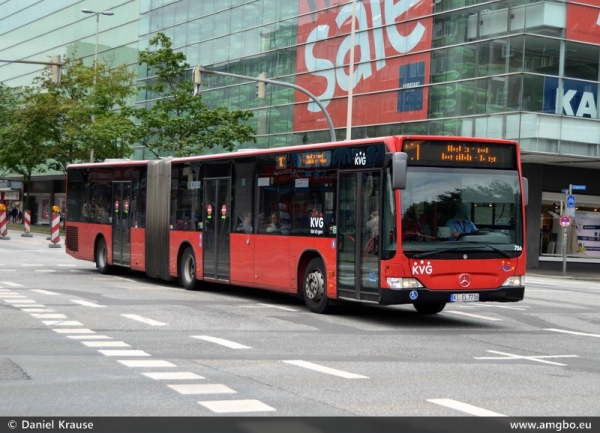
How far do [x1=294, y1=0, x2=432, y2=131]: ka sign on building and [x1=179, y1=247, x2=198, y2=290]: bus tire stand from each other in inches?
882

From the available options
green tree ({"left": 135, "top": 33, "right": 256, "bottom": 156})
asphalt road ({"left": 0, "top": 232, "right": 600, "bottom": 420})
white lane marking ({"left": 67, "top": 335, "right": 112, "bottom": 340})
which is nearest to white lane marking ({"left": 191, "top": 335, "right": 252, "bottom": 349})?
asphalt road ({"left": 0, "top": 232, "right": 600, "bottom": 420})

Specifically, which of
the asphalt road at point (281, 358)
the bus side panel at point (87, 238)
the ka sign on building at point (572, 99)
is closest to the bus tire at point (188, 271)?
the asphalt road at point (281, 358)

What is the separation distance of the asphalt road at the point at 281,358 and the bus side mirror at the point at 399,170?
2.07 metres

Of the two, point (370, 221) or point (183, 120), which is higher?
point (183, 120)

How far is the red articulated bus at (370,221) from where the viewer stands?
15.5 meters

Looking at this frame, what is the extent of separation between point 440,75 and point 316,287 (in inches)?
1053

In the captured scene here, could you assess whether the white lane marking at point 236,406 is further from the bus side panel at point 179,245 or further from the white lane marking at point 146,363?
the bus side panel at point 179,245

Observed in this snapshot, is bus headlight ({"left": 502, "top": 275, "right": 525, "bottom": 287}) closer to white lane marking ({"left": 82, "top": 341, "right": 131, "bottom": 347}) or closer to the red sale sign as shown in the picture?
white lane marking ({"left": 82, "top": 341, "right": 131, "bottom": 347})

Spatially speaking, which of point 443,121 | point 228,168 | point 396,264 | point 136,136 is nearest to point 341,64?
point 443,121

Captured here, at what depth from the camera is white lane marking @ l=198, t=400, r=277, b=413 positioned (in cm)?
819

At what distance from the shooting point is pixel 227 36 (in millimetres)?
58156

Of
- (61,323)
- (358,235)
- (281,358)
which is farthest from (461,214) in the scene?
(61,323)

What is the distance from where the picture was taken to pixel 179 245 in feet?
75.5

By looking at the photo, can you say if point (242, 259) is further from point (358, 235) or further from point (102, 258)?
point (102, 258)
